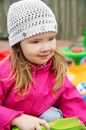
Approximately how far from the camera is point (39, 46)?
4.17ft

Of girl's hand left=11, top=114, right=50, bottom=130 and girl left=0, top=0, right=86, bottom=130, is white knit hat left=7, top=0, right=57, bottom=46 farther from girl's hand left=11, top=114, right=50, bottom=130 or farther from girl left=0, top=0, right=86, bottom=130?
girl's hand left=11, top=114, right=50, bottom=130

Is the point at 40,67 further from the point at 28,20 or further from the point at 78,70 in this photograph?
the point at 78,70

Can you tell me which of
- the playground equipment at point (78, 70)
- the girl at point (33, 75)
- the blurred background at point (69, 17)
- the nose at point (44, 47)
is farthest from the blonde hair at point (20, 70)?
the blurred background at point (69, 17)

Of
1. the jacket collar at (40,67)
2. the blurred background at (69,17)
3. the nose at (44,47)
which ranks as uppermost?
the nose at (44,47)

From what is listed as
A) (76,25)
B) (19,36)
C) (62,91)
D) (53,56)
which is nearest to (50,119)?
(62,91)

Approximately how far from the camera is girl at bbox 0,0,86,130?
1.26 m

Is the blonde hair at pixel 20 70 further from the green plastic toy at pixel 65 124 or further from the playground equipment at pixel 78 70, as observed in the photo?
the playground equipment at pixel 78 70

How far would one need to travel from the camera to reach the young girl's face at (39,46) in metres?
1.27

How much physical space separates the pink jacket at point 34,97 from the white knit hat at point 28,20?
146 mm

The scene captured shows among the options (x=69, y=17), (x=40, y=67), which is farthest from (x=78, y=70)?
(x=69, y=17)

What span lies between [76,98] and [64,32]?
6.63ft

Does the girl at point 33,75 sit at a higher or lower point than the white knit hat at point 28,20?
lower

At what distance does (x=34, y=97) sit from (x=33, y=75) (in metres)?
0.09

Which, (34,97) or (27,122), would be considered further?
(34,97)
